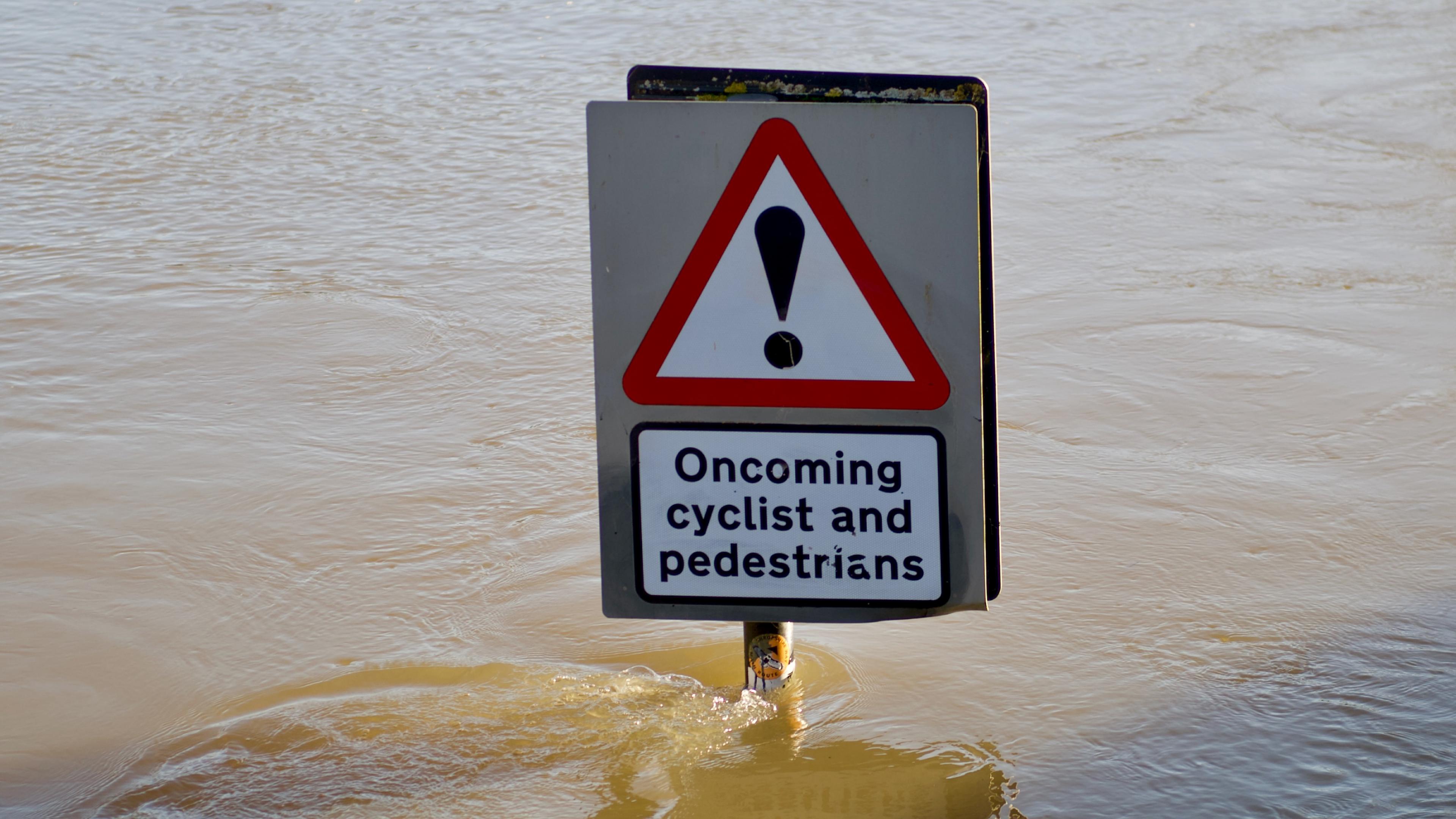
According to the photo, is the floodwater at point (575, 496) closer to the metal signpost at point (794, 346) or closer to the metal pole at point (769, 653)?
the metal pole at point (769, 653)

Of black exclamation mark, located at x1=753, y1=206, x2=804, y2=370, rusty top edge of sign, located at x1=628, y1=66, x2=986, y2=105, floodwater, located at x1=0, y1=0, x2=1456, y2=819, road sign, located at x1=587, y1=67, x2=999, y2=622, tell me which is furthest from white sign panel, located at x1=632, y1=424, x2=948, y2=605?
floodwater, located at x1=0, y1=0, x2=1456, y2=819

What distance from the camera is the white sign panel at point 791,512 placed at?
6.22ft

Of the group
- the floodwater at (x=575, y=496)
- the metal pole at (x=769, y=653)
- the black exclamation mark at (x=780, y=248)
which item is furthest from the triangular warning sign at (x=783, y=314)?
the floodwater at (x=575, y=496)

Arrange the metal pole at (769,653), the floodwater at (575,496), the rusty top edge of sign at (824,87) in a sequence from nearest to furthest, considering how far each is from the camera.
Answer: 1. the rusty top edge of sign at (824,87)
2. the metal pole at (769,653)
3. the floodwater at (575,496)

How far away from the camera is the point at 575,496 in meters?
3.60

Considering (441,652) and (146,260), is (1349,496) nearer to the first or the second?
(441,652)

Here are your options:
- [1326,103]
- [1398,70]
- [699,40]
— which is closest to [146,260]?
[699,40]

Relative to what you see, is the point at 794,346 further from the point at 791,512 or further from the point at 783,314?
the point at 791,512

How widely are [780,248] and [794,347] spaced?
133 millimetres

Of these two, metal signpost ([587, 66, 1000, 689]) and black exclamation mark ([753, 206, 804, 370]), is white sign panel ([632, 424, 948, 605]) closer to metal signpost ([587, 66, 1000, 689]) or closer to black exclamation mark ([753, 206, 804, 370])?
metal signpost ([587, 66, 1000, 689])

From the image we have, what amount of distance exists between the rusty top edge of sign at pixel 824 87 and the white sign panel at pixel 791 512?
44cm

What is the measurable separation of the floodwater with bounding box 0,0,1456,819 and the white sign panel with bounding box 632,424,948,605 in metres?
0.54

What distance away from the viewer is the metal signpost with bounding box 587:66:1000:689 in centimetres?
182

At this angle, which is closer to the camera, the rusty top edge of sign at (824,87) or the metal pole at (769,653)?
the rusty top edge of sign at (824,87)
